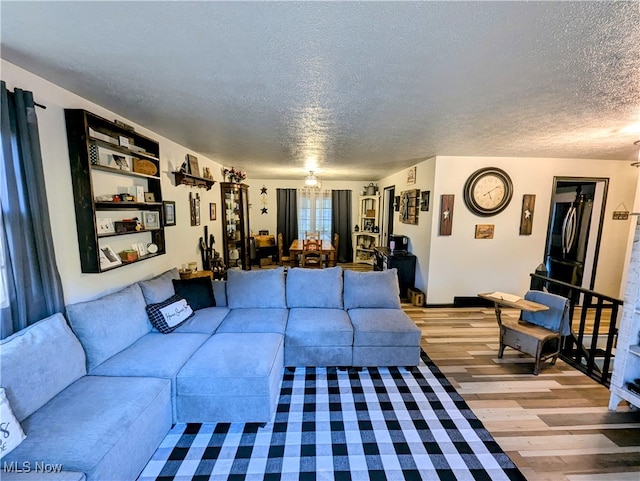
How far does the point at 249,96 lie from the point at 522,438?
10.1 ft

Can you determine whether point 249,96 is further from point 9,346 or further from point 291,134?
point 9,346

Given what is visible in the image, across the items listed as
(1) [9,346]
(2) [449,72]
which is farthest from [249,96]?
(1) [9,346]

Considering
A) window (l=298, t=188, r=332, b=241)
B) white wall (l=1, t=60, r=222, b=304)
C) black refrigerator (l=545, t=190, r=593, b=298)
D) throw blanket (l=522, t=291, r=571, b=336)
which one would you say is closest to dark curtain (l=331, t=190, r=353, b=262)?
window (l=298, t=188, r=332, b=241)

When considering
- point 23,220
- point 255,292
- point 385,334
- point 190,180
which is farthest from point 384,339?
point 190,180

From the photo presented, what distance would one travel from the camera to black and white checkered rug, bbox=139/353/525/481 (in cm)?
159

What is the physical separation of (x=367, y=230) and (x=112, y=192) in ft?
20.2

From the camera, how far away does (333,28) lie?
3.98ft

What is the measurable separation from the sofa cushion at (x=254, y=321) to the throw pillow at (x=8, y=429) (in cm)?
135

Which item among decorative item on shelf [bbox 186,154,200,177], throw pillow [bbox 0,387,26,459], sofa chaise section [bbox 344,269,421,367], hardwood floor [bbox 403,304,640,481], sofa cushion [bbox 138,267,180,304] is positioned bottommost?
hardwood floor [bbox 403,304,640,481]

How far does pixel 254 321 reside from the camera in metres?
2.68

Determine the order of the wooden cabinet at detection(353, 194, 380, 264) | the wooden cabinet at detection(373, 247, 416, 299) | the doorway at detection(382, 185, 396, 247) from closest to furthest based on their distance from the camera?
1. the wooden cabinet at detection(373, 247, 416, 299)
2. the doorway at detection(382, 185, 396, 247)
3. the wooden cabinet at detection(353, 194, 380, 264)

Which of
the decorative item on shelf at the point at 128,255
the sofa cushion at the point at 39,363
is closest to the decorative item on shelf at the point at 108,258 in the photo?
the decorative item on shelf at the point at 128,255

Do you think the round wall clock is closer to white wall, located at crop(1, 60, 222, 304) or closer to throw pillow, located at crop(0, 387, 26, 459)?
white wall, located at crop(1, 60, 222, 304)

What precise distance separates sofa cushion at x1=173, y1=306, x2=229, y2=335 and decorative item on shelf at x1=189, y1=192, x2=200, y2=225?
1760 millimetres
